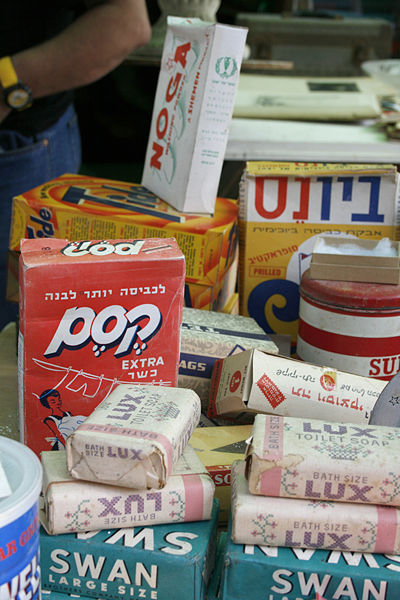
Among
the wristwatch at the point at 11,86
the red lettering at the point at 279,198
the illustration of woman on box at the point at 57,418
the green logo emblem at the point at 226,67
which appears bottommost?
the illustration of woman on box at the point at 57,418

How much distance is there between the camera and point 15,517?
2.27ft

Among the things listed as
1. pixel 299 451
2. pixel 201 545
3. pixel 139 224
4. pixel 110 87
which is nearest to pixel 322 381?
pixel 299 451


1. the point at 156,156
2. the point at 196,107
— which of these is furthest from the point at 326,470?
the point at 156,156

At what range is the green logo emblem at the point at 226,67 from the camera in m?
1.57

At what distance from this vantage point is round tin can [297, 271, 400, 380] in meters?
1.33

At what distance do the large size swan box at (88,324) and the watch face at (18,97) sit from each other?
120cm

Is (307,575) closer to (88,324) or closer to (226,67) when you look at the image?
(88,324)

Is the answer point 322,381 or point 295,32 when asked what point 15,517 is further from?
point 295,32

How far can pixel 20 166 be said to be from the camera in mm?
2363

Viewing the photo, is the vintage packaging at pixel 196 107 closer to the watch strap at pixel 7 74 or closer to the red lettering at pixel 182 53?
the red lettering at pixel 182 53

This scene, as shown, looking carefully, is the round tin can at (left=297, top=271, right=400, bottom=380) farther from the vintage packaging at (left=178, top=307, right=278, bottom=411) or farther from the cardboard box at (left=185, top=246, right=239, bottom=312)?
the cardboard box at (left=185, top=246, right=239, bottom=312)

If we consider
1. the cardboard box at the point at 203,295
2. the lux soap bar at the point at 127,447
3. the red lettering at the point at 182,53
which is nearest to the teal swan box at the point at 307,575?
the lux soap bar at the point at 127,447

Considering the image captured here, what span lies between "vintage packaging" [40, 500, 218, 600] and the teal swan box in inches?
1.9

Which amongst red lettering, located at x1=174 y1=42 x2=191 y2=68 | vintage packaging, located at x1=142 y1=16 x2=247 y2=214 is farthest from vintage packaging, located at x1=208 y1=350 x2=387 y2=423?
red lettering, located at x1=174 y1=42 x2=191 y2=68
